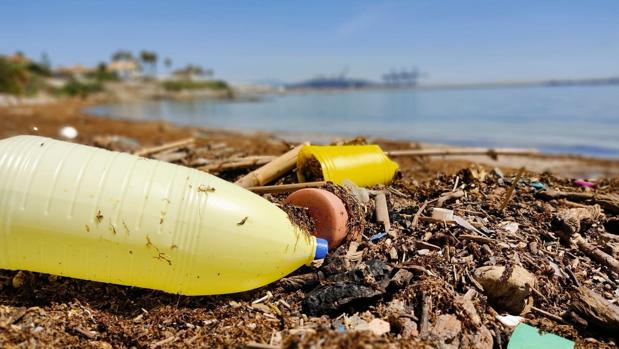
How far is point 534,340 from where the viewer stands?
2.88 metres

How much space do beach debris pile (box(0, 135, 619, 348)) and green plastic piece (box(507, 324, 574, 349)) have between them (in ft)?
0.05

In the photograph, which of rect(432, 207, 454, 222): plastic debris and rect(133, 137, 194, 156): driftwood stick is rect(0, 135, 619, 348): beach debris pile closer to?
rect(432, 207, 454, 222): plastic debris

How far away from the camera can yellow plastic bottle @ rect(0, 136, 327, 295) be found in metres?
2.82

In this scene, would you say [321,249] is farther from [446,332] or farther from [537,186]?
[537,186]

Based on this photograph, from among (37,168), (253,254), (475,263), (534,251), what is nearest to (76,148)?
(37,168)

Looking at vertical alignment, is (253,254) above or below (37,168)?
below

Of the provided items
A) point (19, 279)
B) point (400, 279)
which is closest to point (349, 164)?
point (400, 279)

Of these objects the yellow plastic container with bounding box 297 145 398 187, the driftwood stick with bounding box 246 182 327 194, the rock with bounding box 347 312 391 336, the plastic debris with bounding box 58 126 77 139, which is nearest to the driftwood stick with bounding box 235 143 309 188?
the yellow plastic container with bounding box 297 145 398 187

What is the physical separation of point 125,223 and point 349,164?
2718mm

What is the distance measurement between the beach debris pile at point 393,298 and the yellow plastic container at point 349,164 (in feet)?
2.15

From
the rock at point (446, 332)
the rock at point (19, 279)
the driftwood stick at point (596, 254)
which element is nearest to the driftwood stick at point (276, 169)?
the rock at point (19, 279)

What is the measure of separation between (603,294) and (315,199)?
2.36 meters

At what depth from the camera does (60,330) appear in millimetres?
2869

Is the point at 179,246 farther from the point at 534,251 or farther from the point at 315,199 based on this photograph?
the point at 534,251
